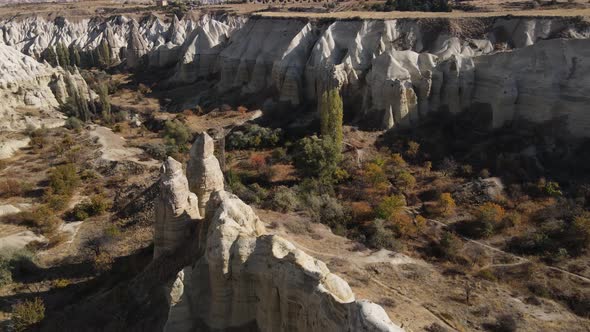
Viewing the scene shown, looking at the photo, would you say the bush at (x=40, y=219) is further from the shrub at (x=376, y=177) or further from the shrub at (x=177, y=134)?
the shrub at (x=376, y=177)

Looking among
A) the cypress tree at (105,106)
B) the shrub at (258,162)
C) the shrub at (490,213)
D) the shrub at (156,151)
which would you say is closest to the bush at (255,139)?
the shrub at (258,162)

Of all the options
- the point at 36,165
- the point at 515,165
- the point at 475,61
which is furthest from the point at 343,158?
the point at 36,165

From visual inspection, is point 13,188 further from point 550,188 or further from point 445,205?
point 550,188

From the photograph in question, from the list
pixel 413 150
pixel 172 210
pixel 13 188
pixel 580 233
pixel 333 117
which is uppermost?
pixel 172 210

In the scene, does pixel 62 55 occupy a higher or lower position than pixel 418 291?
higher

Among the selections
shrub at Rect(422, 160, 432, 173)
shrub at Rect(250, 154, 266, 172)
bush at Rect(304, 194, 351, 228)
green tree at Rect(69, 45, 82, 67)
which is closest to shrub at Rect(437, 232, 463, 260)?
bush at Rect(304, 194, 351, 228)

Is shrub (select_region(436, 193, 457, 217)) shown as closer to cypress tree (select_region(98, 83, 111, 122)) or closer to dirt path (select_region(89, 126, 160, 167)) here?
dirt path (select_region(89, 126, 160, 167))

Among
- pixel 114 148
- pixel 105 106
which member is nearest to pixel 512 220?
pixel 114 148
